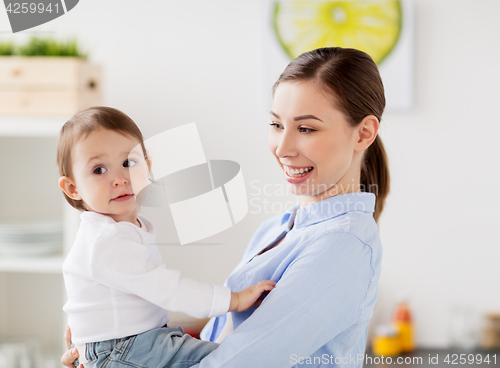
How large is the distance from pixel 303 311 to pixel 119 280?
0.33 meters

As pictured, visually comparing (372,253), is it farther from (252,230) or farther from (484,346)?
(484,346)

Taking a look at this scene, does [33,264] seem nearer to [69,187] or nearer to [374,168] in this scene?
[69,187]

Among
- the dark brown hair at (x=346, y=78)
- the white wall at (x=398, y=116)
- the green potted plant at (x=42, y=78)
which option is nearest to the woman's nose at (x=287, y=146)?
the dark brown hair at (x=346, y=78)

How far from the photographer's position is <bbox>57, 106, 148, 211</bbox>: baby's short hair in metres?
0.95

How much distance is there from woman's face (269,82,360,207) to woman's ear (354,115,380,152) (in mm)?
14

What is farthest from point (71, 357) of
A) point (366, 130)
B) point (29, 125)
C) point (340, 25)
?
point (340, 25)

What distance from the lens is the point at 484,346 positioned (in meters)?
2.22

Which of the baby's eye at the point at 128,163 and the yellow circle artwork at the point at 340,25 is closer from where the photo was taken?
the baby's eye at the point at 128,163

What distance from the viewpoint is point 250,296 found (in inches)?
34.8

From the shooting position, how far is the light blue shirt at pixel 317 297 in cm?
79

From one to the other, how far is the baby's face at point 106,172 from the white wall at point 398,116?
129cm

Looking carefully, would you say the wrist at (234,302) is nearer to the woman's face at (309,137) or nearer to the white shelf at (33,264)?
the woman's face at (309,137)

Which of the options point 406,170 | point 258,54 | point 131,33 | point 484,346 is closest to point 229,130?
point 258,54

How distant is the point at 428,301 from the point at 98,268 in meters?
1.87
